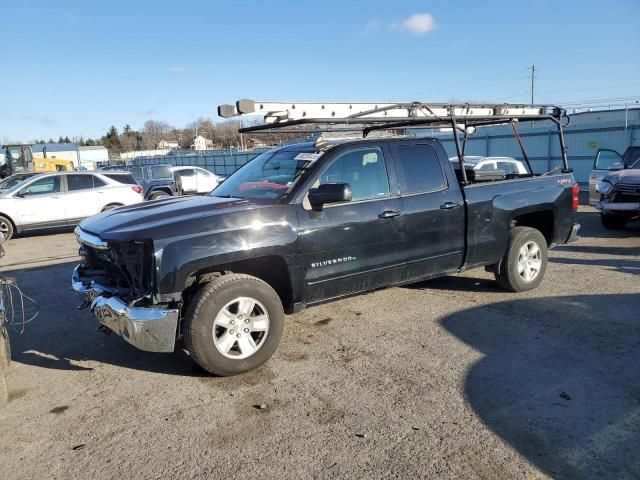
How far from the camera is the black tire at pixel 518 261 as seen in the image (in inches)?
236

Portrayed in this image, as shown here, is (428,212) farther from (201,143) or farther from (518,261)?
(201,143)

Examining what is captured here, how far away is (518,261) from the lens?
605cm

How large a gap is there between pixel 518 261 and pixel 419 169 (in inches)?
73.0

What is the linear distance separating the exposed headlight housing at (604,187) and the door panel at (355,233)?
7.53m

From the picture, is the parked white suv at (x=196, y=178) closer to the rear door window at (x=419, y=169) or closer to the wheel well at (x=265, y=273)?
the rear door window at (x=419, y=169)

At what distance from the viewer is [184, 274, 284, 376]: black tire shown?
12.6 ft

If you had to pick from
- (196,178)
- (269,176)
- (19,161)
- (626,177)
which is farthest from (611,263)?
(19,161)

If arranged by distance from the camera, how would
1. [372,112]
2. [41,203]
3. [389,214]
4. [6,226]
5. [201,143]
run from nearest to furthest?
[389,214] < [372,112] < [6,226] < [41,203] < [201,143]

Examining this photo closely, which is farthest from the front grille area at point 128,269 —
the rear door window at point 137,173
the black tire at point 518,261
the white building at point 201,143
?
the white building at point 201,143

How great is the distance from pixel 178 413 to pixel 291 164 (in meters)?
2.49

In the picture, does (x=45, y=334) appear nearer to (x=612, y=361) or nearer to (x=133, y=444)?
(x=133, y=444)

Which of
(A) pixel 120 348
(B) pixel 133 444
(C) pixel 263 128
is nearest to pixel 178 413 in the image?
(B) pixel 133 444

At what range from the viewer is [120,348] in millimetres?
4852

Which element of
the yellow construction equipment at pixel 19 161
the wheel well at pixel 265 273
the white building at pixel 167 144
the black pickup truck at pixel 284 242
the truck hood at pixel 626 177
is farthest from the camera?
the white building at pixel 167 144
